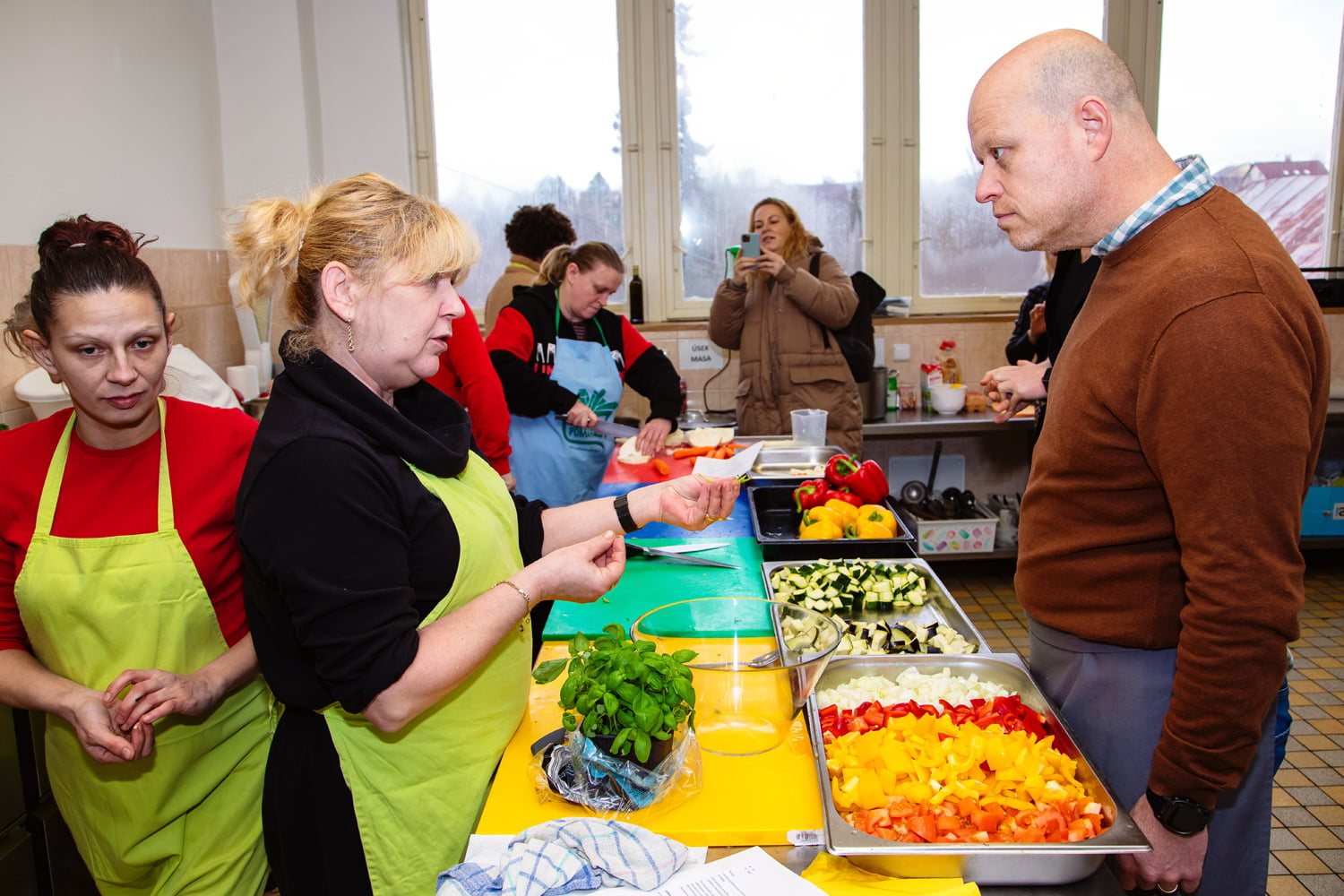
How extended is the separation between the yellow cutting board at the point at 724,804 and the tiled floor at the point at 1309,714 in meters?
1.90

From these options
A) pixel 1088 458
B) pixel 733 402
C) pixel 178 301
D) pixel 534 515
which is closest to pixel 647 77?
pixel 733 402

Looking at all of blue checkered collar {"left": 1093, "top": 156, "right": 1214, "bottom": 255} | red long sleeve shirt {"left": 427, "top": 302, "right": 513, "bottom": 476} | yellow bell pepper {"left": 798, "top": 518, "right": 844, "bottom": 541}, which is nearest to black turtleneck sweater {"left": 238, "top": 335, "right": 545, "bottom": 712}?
blue checkered collar {"left": 1093, "top": 156, "right": 1214, "bottom": 255}

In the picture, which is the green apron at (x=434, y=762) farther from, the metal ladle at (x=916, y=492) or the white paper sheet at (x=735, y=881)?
the metal ladle at (x=916, y=492)

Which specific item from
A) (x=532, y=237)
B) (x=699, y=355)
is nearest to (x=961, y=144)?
(x=699, y=355)

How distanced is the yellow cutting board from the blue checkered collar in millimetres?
905

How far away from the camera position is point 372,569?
1.19 metres

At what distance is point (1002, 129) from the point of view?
1.38 m

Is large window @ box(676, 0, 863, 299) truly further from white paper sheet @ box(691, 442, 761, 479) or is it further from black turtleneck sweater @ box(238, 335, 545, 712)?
black turtleneck sweater @ box(238, 335, 545, 712)

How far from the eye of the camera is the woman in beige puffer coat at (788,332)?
4.16m

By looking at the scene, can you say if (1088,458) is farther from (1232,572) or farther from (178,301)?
(178,301)

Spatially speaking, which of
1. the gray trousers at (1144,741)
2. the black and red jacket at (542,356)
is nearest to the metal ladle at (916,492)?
the black and red jacket at (542,356)

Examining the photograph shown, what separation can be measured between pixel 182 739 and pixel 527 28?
184 inches

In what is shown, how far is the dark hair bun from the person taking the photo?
1602 millimetres

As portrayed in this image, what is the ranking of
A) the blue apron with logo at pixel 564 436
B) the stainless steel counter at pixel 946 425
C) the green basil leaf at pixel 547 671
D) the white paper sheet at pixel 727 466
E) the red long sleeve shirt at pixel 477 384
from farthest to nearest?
the stainless steel counter at pixel 946 425, the blue apron with logo at pixel 564 436, the red long sleeve shirt at pixel 477 384, the white paper sheet at pixel 727 466, the green basil leaf at pixel 547 671
